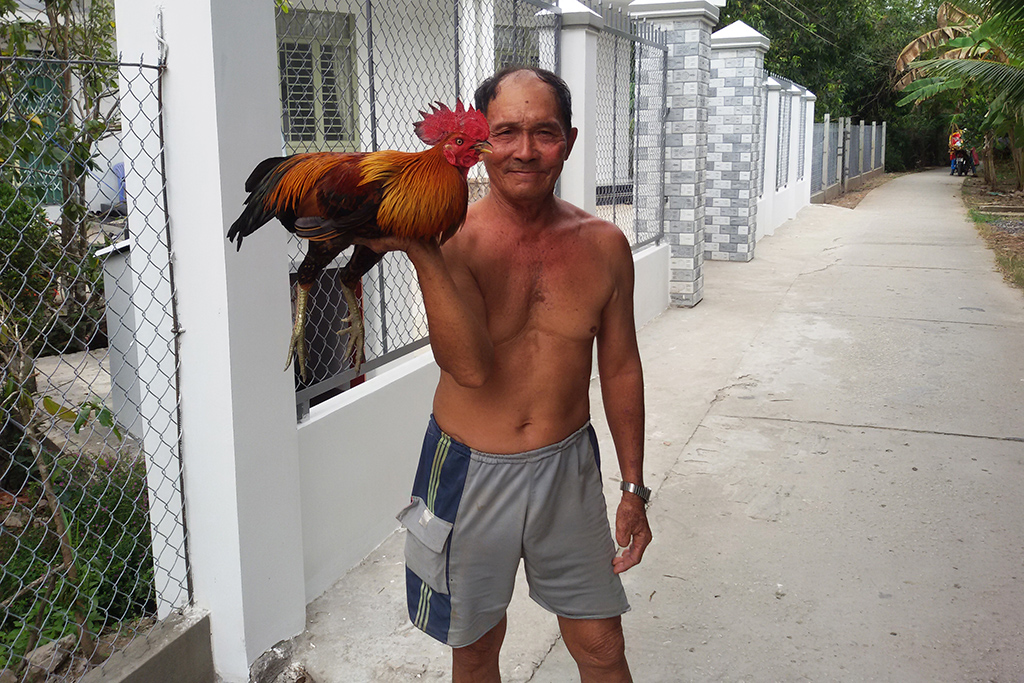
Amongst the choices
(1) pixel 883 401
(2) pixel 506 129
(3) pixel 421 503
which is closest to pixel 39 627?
(3) pixel 421 503

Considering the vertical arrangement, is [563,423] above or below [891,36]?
below

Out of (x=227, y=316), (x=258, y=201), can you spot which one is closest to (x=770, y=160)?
(x=227, y=316)

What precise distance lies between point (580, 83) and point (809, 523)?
3.45m

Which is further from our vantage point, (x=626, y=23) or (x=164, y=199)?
(x=626, y=23)

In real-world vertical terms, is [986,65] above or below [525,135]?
above

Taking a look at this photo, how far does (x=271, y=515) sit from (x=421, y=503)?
101cm

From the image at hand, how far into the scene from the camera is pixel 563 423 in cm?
204

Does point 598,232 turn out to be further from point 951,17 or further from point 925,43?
point 925,43

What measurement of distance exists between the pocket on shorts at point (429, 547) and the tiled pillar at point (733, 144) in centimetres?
1055

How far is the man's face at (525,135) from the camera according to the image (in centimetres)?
184

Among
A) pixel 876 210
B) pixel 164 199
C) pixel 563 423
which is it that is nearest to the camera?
pixel 563 423

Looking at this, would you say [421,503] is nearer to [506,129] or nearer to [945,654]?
[506,129]

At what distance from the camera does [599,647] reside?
6.77 ft

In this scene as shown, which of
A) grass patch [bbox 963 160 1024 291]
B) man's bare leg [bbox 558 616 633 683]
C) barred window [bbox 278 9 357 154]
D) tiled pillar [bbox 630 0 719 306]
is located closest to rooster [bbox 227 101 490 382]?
man's bare leg [bbox 558 616 633 683]
